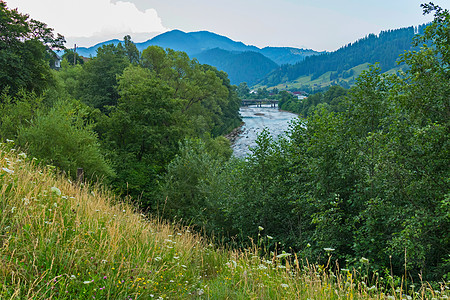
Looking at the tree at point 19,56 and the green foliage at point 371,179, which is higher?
the tree at point 19,56

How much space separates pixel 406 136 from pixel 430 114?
111 centimetres

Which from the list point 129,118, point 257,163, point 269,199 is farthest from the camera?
point 129,118

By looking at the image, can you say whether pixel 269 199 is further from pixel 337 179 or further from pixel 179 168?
pixel 179 168

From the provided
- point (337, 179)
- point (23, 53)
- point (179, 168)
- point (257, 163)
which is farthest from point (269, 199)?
point (23, 53)

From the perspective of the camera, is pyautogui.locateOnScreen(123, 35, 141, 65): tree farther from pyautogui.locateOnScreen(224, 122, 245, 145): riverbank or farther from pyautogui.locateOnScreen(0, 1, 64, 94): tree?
pyautogui.locateOnScreen(0, 1, 64, 94): tree

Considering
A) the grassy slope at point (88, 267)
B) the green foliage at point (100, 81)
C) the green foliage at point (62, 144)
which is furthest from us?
the green foliage at point (100, 81)

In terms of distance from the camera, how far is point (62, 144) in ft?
65.9

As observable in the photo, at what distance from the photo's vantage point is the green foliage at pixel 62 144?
19.0 meters

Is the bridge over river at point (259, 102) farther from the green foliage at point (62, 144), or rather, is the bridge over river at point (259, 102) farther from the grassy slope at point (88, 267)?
the grassy slope at point (88, 267)

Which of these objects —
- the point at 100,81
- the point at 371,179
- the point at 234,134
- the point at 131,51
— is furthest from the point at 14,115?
the point at 234,134

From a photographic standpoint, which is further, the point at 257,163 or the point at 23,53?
the point at 23,53

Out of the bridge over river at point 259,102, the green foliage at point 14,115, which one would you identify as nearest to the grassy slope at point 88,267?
the green foliage at point 14,115

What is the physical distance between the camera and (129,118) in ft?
95.3

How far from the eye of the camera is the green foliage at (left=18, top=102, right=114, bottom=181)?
18969 millimetres
